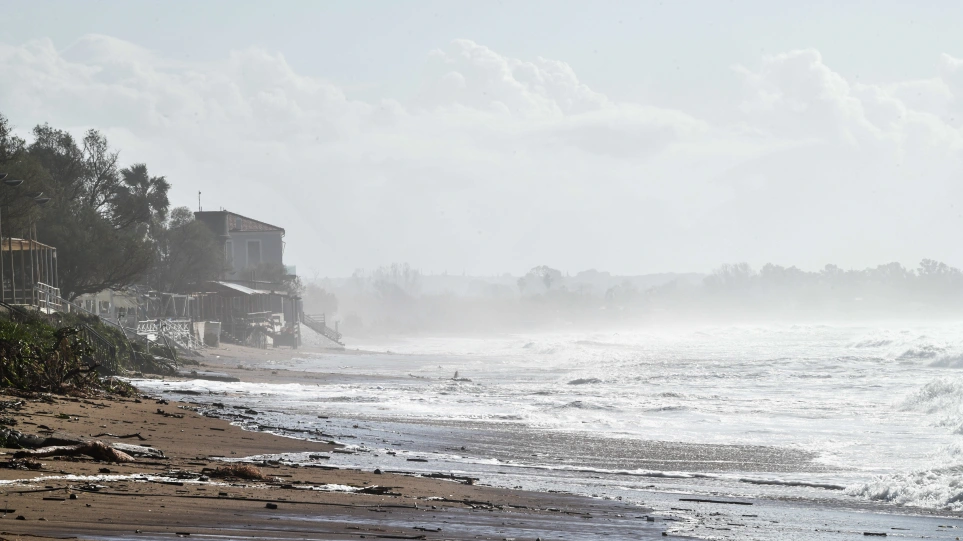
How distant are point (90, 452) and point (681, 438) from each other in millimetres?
10395

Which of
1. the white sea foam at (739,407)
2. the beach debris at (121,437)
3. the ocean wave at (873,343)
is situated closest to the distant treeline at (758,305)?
the ocean wave at (873,343)

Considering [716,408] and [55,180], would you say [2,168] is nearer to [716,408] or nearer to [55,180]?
[55,180]

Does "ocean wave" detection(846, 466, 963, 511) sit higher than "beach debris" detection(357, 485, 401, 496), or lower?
lower

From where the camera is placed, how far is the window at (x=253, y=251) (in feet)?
260

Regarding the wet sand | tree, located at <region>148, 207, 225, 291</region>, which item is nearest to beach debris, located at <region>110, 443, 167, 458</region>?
the wet sand

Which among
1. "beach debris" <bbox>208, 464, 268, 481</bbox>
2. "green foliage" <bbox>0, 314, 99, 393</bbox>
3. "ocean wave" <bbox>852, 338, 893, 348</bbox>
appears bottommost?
"ocean wave" <bbox>852, 338, 893, 348</bbox>

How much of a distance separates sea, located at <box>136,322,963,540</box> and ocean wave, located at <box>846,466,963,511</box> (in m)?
0.02

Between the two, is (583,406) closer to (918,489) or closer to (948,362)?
(918,489)

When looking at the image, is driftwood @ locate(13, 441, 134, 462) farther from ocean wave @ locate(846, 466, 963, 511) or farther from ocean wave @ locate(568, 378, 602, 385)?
ocean wave @ locate(568, 378, 602, 385)

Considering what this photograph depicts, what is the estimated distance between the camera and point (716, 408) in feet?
72.8

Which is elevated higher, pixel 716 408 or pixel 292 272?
pixel 292 272

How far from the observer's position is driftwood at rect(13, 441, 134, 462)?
819 centimetres

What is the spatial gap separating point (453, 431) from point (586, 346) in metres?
58.4

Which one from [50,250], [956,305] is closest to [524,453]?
[50,250]
